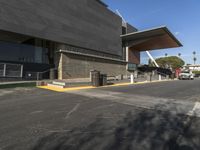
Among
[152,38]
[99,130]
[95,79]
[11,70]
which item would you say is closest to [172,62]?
[152,38]

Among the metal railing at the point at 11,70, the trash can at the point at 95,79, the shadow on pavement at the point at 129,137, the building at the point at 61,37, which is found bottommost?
the shadow on pavement at the point at 129,137

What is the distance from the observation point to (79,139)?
163 inches

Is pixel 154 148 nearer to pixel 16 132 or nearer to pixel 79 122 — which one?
pixel 79 122

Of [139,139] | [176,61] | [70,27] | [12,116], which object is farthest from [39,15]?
[176,61]

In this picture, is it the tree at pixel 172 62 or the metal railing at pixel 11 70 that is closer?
the metal railing at pixel 11 70

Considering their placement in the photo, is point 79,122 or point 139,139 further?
point 79,122

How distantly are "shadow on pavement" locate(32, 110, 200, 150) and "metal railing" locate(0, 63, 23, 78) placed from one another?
16868 millimetres

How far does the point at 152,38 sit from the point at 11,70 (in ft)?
95.7

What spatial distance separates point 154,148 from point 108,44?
29920mm

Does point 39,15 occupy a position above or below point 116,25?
below

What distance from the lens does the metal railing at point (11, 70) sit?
18752 millimetres

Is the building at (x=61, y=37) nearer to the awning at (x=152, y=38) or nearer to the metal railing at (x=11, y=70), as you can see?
the metal railing at (x=11, y=70)

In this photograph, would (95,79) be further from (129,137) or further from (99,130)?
(129,137)

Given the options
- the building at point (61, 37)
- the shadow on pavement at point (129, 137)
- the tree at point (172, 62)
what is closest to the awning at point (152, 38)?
the building at point (61, 37)
